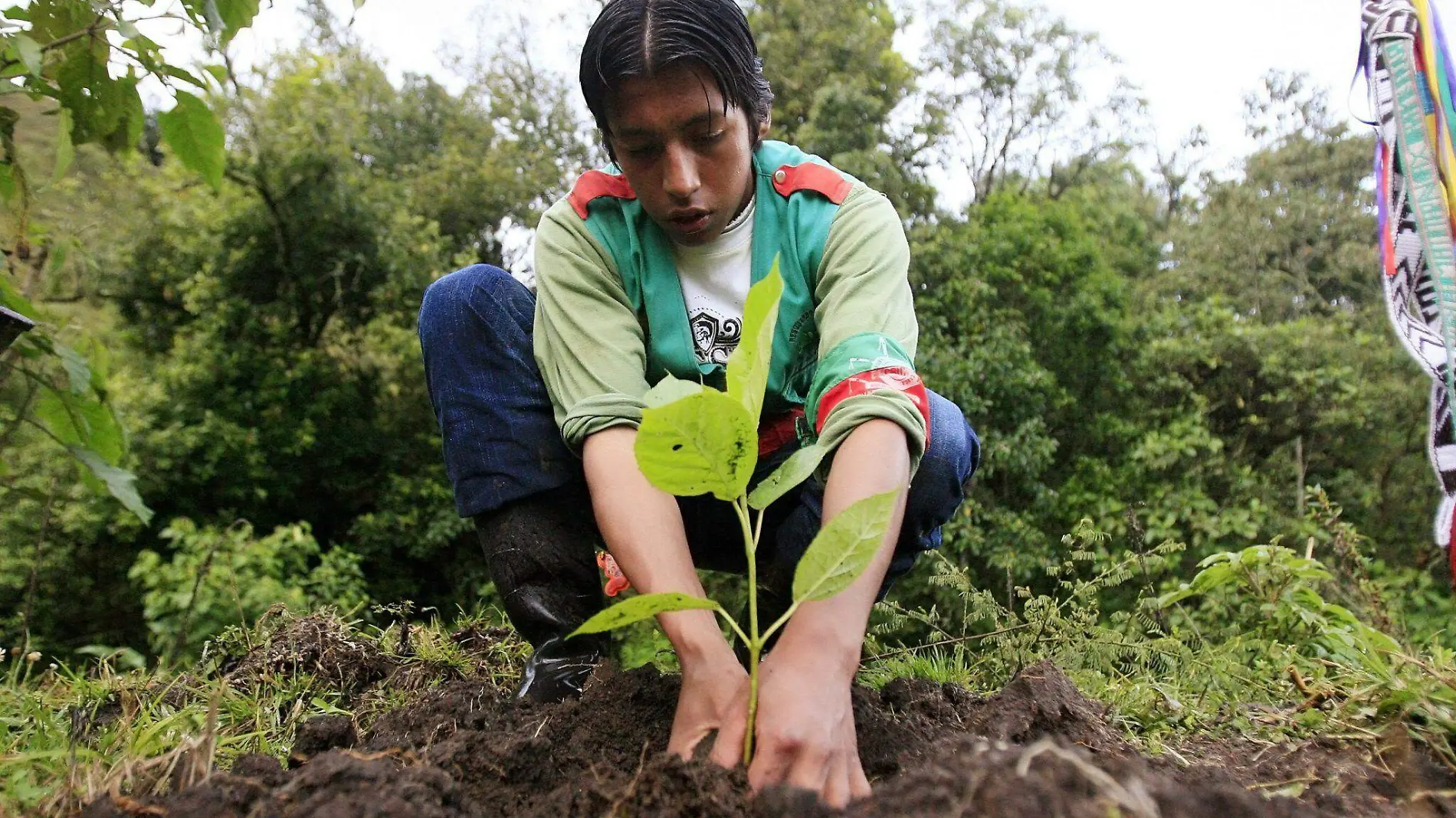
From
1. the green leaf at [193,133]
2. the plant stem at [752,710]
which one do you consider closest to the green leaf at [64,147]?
the green leaf at [193,133]

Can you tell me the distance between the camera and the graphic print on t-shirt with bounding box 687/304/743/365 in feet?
5.44

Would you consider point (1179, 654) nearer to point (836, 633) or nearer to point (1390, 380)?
point (836, 633)

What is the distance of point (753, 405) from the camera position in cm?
93

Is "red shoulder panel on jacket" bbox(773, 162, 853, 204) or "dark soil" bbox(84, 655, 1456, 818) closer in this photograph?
"dark soil" bbox(84, 655, 1456, 818)

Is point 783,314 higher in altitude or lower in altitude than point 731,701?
higher

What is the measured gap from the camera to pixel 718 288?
1.67 metres

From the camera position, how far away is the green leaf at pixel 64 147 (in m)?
→ 1.31

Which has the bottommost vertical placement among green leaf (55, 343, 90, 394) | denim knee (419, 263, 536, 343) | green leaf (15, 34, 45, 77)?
green leaf (55, 343, 90, 394)

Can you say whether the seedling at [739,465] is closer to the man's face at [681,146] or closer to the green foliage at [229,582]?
the man's face at [681,146]

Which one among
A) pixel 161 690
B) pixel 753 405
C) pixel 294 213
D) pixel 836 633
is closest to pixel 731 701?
pixel 836 633

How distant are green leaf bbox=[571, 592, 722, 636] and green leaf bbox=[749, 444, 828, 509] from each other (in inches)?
5.6

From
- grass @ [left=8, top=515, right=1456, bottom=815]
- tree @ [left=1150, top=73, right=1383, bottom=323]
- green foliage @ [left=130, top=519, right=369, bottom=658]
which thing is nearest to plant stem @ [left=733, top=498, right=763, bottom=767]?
grass @ [left=8, top=515, right=1456, bottom=815]

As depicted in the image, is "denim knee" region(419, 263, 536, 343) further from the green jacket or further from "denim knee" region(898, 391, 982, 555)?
"denim knee" region(898, 391, 982, 555)

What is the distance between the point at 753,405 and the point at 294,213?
10.00m
